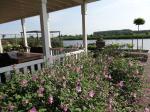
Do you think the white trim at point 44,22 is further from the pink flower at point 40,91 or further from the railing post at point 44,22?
the pink flower at point 40,91

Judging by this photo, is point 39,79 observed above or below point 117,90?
above

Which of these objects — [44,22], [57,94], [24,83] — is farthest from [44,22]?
[57,94]

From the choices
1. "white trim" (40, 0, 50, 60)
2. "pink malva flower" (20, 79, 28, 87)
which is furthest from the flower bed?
"white trim" (40, 0, 50, 60)

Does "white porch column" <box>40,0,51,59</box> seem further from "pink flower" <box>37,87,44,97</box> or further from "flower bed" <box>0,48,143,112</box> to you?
"pink flower" <box>37,87,44,97</box>

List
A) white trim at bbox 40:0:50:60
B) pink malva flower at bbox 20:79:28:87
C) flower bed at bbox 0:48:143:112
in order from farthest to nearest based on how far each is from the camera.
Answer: white trim at bbox 40:0:50:60 < pink malva flower at bbox 20:79:28:87 < flower bed at bbox 0:48:143:112

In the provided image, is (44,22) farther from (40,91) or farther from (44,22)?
(40,91)

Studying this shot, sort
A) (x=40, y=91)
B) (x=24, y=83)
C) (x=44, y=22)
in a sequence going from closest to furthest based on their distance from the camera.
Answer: (x=40, y=91)
(x=24, y=83)
(x=44, y=22)

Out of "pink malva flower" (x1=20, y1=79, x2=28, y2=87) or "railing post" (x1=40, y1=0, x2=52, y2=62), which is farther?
"railing post" (x1=40, y1=0, x2=52, y2=62)

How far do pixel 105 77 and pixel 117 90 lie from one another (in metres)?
0.38

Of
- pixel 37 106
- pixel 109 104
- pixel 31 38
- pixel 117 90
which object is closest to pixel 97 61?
pixel 117 90

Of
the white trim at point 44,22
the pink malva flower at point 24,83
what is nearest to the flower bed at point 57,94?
the pink malva flower at point 24,83

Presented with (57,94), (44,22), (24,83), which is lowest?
(57,94)

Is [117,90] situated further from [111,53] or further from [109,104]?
[111,53]

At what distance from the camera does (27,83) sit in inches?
129
